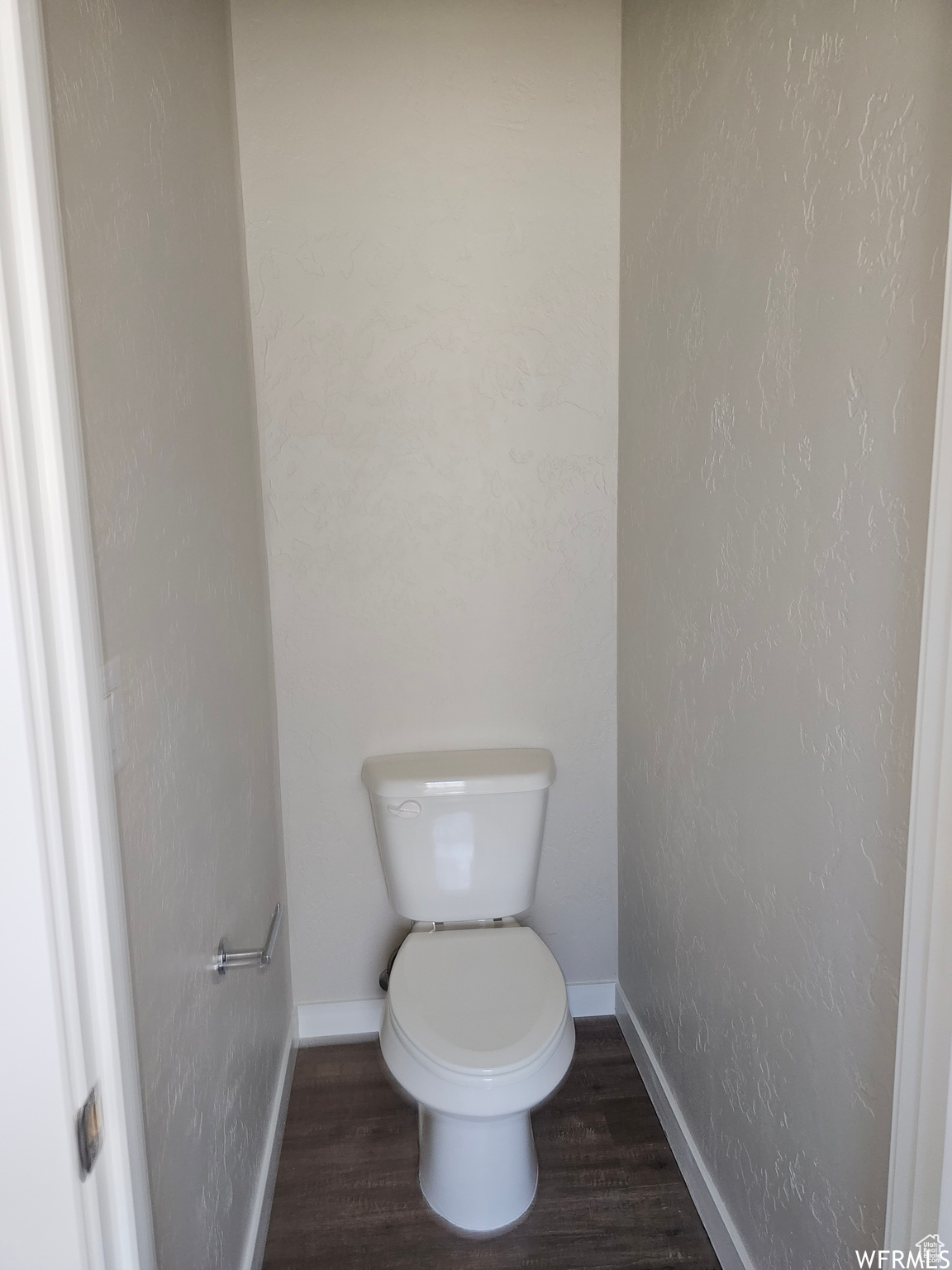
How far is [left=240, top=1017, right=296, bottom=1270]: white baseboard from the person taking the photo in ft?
4.80

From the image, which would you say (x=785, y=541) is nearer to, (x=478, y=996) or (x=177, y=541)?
(x=177, y=541)

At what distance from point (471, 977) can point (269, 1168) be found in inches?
20.9

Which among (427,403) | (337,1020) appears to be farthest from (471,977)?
(427,403)

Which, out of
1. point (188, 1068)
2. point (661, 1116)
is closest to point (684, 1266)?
point (661, 1116)

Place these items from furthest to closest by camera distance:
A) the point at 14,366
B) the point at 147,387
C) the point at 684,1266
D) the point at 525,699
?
the point at 525,699 → the point at 684,1266 → the point at 147,387 → the point at 14,366

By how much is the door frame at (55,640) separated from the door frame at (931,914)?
71 cm

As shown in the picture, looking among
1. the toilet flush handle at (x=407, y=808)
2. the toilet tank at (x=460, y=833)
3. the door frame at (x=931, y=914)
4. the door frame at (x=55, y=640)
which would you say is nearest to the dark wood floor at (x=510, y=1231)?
the toilet tank at (x=460, y=833)

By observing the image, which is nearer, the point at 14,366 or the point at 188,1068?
the point at 14,366

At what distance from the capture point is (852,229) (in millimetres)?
964

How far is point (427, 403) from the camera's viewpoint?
1.89 meters

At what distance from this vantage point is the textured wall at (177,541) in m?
0.88

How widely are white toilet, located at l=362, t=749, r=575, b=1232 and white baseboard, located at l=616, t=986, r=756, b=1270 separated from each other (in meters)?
0.30

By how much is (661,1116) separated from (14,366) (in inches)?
73.4

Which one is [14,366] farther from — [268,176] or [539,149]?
[539,149]
